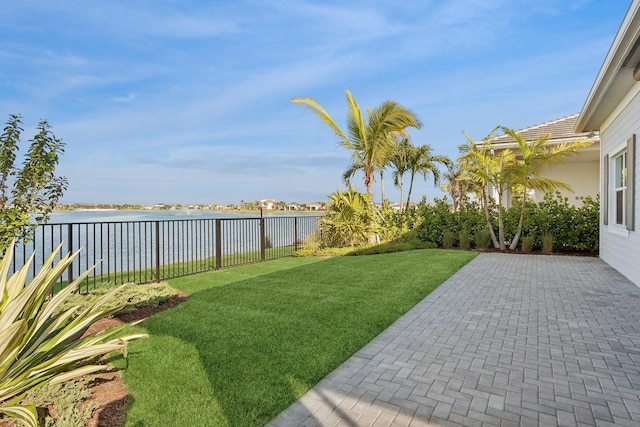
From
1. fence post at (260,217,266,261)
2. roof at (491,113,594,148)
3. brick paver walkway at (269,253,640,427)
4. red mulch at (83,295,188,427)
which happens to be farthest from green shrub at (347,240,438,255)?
red mulch at (83,295,188,427)

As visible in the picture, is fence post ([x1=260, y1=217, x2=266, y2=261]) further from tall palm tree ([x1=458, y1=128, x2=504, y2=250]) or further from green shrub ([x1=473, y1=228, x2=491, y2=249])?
green shrub ([x1=473, y1=228, x2=491, y2=249])

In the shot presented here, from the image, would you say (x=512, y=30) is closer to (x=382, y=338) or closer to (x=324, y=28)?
(x=324, y=28)

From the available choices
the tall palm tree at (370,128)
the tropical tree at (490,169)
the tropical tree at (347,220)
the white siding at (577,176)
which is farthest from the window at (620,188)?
the tropical tree at (347,220)

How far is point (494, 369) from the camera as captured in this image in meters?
2.68

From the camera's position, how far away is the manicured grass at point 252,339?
2.17 metres

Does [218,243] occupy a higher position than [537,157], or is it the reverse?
[537,157]

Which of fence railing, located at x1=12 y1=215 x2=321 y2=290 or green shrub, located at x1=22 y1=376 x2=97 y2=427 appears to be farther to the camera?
fence railing, located at x1=12 y1=215 x2=321 y2=290

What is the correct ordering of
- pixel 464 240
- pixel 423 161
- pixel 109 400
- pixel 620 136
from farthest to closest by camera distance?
pixel 423 161 → pixel 464 240 → pixel 620 136 → pixel 109 400

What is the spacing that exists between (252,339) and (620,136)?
281 inches

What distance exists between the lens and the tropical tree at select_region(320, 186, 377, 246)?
35.2 feet

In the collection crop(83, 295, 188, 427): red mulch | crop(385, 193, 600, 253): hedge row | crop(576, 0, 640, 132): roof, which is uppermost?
crop(576, 0, 640, 132): roof

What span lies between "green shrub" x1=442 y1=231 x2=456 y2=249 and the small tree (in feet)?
32.1

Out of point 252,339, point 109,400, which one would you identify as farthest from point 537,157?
point 109,400

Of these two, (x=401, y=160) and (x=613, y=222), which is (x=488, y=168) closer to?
(x=613, y=222)
